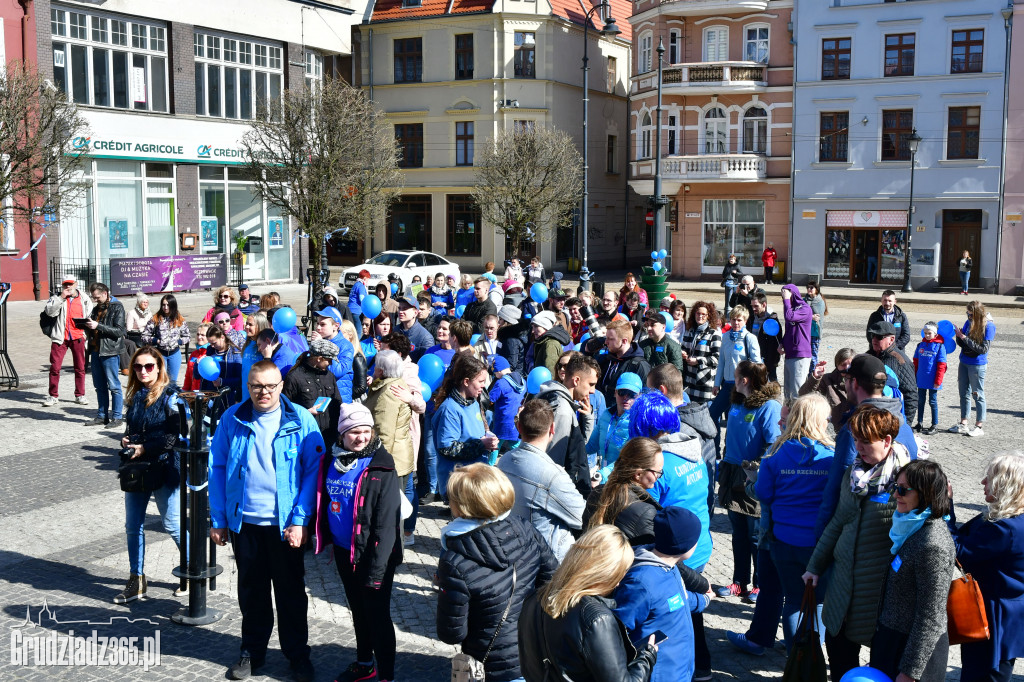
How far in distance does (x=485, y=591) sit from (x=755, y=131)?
38.3 meters

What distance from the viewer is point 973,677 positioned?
5031 mm

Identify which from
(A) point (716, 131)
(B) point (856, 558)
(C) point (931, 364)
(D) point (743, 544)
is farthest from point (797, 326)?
(A) point (716, 131)

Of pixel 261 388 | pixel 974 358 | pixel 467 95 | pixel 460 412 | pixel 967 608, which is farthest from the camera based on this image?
pixel 467 95

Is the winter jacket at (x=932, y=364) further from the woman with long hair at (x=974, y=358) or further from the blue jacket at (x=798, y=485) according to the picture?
the blue jacket at (x=798, y=485)

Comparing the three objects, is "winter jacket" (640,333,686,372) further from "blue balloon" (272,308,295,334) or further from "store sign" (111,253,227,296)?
"store sign" (111,253,227,296)

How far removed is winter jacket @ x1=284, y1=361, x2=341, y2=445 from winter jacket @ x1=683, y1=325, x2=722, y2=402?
14.6ft

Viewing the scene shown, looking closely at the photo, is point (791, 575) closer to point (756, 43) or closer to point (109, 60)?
point (109, 60)

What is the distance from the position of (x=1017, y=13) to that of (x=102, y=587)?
3709cm

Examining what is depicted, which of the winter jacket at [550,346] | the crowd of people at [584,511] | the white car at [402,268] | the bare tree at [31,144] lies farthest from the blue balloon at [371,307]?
the white car at [402,268]

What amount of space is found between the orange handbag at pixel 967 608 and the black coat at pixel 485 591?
203 centimetres

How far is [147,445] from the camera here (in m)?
6.97

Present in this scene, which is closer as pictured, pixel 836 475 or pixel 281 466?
pixel 836 475

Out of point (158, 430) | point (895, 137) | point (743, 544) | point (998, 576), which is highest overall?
point (895, 137)

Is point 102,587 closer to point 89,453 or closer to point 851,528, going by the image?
point 89,453
